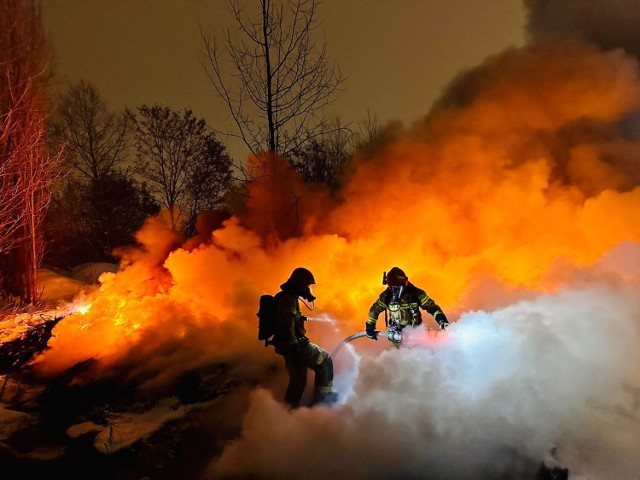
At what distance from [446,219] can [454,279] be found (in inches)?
59.8

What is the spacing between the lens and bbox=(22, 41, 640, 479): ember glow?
17.1ft

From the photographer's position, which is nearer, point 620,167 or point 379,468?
point 379,468

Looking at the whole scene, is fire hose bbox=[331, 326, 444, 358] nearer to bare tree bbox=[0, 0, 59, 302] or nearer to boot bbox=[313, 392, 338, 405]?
boot bbox=[313, 392, 338, 405]

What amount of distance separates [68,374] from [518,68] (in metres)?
10.8

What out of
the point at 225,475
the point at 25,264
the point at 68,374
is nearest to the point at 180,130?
the point at 25,264

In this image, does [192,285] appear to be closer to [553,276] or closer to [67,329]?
[67,329]

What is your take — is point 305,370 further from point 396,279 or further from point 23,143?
point 23,143

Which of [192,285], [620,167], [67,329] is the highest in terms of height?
[620,167]

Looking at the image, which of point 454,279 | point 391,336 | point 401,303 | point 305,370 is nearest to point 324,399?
point 305,370

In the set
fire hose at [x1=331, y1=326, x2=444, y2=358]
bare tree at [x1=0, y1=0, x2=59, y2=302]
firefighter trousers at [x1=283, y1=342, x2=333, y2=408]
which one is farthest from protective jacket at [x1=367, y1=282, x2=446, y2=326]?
bare tree at [x1=0, y1=0, x2=59, y2=302]

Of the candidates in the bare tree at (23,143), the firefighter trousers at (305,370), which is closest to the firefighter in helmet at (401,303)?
the firefighter trousers at (305,370)

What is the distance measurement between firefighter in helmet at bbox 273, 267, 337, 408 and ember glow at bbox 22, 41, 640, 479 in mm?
332

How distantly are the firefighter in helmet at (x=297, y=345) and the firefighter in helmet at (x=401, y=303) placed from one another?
1129 mm

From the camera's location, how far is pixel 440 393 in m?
5.45
